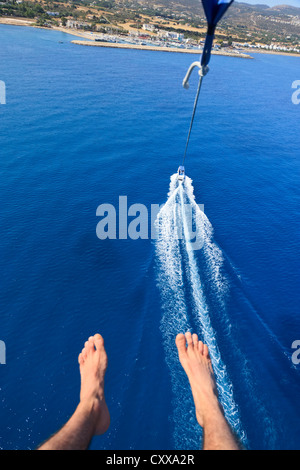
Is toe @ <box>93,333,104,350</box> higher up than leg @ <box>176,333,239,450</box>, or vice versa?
leg @ <box>176,333,239,450</box>

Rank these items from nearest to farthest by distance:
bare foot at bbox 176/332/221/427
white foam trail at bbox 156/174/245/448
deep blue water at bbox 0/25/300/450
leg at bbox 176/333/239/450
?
1. leg at bbox 176/333/239/450
2. bare foot at bbox 176/332/221/427
3. white foam trail at bbox 156/174/245/448
4. deep blue water at bbox 0/25/300/450

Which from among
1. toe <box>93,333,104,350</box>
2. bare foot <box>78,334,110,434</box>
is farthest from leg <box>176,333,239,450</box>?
toe <box>93,333,104,350</box>

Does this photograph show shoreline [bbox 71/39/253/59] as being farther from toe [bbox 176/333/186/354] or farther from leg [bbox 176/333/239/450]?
leg [bbox 176/333/239/450]

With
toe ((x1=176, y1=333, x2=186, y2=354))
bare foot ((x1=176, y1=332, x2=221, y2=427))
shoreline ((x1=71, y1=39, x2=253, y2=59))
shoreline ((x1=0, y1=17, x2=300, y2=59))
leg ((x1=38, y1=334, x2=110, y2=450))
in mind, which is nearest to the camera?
leg ((x1=38, y1=334, x2=110, y2=450))

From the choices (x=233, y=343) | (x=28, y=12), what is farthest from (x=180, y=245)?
(x=28, y=12)

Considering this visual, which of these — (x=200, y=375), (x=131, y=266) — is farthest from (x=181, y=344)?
(x=131, y=266)

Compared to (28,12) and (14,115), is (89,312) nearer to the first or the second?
(14,115)

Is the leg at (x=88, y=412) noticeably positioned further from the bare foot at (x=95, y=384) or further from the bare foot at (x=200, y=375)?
the bare foot at (x=200, y=375)
